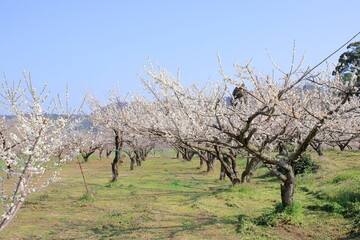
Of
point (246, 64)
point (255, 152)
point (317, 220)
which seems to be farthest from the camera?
point (317, 220)

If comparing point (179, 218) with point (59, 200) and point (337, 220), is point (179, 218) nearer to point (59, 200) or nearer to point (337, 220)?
point (337, 220)

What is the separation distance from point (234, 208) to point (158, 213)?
95.2 inches

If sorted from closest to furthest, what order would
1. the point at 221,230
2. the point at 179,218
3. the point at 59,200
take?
the point at 221,230, the point at 179,218, the point at 59,200

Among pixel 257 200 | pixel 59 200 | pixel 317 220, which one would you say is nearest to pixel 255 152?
pixel 317 220

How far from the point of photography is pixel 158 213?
947cm

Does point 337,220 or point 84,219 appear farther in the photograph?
point 84,219

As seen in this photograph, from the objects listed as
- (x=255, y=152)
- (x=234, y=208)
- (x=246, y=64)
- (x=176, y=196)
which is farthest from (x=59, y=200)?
(x=246, y=64)

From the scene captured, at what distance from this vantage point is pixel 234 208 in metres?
10.0

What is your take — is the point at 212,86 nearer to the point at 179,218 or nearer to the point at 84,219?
the point at 179,218

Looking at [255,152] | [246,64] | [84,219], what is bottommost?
[84,219]

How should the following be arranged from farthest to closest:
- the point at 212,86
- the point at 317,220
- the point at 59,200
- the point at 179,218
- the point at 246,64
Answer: the point at 59,200 → the point at 212,86 → the point at 179,218 → the point at 317,220 → the point at 246,64

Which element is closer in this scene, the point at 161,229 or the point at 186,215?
the point at 161,229

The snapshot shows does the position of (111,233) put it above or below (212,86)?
below

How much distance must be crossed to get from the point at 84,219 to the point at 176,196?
4.36m
